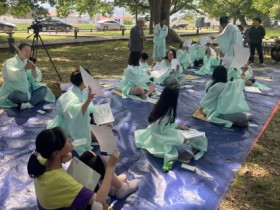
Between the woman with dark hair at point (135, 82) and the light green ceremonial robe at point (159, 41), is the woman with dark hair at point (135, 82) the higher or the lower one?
the lower one

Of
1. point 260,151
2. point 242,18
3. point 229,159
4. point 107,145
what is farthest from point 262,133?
point 242,18

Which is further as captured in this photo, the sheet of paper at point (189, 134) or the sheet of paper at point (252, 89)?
the sheet of paper at point (252, 89)

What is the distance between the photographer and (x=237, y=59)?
620 cm

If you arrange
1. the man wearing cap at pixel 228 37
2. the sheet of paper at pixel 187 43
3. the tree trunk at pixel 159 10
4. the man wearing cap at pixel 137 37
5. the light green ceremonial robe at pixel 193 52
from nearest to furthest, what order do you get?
the man wearing cap at pixel 228 37, the man wearing cap at pixel 137 37, the sheet of paper at pixel 187 43, the light green ceremonial robe at pixel 193 52, the tree trunk at pixel 159 10

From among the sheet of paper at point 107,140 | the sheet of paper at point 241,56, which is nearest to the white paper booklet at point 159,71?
the sheet of paper at point 241,56

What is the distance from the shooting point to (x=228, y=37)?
8.76m

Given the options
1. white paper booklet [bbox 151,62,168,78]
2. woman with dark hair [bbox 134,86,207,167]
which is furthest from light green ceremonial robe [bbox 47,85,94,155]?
white paper booklet [bbox 151,62,168,78]

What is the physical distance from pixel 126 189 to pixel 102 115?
5.11ft

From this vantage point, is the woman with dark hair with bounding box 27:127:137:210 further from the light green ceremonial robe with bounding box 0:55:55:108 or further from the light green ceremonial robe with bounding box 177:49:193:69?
the light green ceremonial robe with bounding box 177:49:193:69

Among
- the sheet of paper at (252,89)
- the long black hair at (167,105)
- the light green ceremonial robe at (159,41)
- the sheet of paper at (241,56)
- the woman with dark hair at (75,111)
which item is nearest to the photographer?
the long black hair at (167,105)

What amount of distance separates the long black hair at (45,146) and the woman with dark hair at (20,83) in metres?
3.67

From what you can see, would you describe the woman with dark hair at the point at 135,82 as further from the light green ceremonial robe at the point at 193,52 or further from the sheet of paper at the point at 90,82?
the light green ceremonial robe at the point at 193,52

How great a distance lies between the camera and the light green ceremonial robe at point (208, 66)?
9.12 m

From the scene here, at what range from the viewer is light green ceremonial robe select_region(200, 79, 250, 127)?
5.07m
